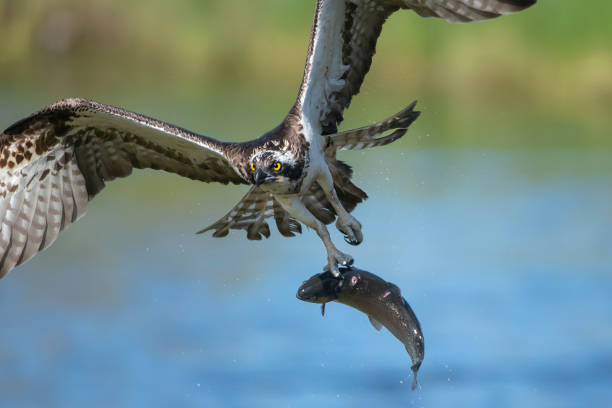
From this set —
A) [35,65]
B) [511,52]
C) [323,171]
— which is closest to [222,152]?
[323,171]

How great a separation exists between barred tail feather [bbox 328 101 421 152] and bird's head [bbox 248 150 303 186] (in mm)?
398

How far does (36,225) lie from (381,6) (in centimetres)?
283

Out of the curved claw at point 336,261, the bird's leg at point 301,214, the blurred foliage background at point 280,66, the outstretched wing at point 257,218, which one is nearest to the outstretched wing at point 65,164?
the outstretched wing at point 257,218

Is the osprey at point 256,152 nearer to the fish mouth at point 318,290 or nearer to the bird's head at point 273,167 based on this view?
the bird's head at point 273,167

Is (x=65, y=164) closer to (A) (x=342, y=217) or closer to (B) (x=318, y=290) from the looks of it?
(A) (x=342, y=217)

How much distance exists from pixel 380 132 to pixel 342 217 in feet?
2.13

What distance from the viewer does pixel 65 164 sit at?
24.1 feet

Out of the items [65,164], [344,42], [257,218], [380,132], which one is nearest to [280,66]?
[65,164]

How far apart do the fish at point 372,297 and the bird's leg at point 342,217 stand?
0.40 meters

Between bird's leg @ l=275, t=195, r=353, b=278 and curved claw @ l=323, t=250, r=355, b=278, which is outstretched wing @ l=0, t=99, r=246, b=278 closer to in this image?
bird's leg @ l=275, t=195, r=353, b=278

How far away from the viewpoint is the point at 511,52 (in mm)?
19625

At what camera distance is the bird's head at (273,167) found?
6.51 metres

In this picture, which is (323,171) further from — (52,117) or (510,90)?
(510,90)

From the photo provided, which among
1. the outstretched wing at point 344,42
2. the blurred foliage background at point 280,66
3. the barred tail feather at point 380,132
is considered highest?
the outstretched wing at point 344,42
